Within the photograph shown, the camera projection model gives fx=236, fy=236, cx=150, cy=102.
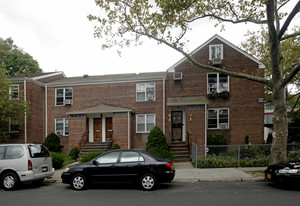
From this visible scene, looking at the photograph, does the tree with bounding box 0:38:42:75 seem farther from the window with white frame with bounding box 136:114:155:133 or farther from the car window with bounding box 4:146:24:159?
the car window with bounding box 4:146:24:159

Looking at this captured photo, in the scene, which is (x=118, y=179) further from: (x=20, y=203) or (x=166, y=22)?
(x=166, y=22)

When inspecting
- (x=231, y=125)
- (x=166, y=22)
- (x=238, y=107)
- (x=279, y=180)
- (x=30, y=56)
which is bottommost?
(x=279, y=180)

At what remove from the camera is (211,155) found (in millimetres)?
12523

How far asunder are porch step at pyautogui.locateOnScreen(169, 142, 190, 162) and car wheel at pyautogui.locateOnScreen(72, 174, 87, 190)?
7758 millimetres

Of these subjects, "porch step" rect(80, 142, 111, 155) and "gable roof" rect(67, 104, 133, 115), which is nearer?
"porch step" rect(80, 142, 111, 155)

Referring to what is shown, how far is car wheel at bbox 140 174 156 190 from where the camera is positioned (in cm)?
799

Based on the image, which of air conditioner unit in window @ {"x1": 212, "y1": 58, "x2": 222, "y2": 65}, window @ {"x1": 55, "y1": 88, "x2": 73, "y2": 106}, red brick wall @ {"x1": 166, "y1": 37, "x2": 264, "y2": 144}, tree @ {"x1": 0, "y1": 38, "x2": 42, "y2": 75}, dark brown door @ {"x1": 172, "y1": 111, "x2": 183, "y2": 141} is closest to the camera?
red brick wall @ {"x1": 166, "y1": 37, "x2": 264, "y2": 144}

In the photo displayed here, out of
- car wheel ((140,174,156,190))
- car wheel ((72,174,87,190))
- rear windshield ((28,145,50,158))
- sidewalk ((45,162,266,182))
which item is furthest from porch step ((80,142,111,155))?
car wheel ((140,174,156,190))

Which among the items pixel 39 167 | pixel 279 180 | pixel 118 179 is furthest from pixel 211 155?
pixel 39 167

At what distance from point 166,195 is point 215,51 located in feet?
43.7

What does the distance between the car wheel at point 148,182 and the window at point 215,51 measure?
40.6 ft

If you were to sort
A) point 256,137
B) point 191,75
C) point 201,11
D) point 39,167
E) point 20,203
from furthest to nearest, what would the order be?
point 191,75 < point 256,137 < point 201,11 < point 39,167 < point 20,203

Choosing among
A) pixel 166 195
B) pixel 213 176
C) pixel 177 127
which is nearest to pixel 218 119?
pixel 177 127

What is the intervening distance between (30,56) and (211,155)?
33.4 metres
